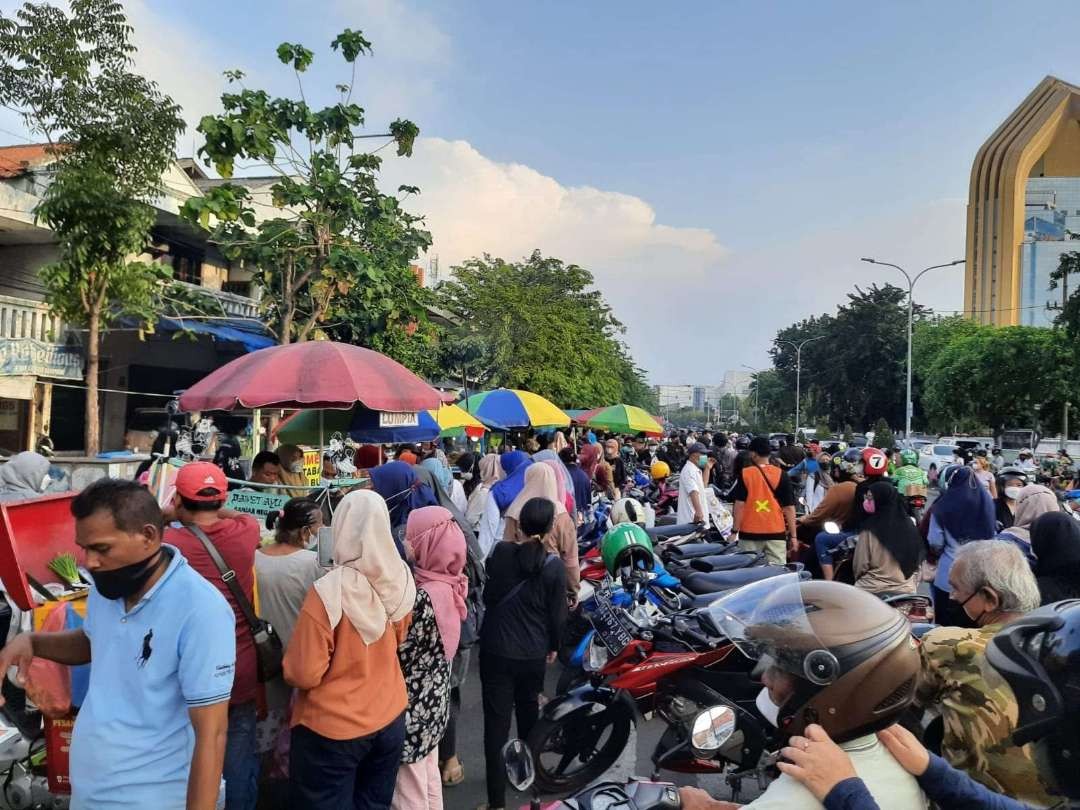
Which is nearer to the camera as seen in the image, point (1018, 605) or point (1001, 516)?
point (1018, 605)

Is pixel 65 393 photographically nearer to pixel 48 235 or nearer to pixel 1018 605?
pixel 48 235

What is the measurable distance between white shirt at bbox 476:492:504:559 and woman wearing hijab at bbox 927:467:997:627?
3.42 m

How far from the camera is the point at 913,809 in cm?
174

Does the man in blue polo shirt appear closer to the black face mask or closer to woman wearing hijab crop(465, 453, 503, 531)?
the black face mask

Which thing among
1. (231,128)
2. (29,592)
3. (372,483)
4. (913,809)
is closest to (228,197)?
(231,128)

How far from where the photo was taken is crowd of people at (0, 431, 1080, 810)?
6.95ft

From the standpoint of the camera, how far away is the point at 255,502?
5.68m

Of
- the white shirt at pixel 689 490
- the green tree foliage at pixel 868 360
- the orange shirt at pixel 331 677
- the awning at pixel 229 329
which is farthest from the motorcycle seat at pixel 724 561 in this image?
the green tree foliage at pixel 868 360

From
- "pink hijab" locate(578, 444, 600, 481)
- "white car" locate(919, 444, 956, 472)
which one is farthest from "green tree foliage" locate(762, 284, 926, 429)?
"pink hijab" locate(578, 444, 600, 481)

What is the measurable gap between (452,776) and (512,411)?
6673 millimetres

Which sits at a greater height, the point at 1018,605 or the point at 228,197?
the point at 228,197

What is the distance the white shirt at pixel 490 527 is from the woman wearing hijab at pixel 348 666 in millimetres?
3926

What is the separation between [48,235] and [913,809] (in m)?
16.0

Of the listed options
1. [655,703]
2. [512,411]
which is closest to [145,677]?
[655,703]
